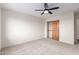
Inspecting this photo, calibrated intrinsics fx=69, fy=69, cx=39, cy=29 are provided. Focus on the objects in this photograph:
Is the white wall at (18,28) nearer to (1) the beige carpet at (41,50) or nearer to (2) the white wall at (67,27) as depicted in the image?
(1) the beige carpet at (41,50)

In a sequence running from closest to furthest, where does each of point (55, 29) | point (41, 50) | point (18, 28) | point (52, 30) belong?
1. point (41, 50)
2. point (18, 28)
3. point (55, 29)
4. point (52, 30)

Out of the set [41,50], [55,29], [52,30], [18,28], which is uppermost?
[18,28]

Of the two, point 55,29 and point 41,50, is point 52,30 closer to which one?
point 55,29

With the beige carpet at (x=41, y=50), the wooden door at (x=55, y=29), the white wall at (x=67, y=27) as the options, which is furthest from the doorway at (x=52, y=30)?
the beige carpet at (x=41, y=50)

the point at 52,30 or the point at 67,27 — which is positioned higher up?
the point at 67,27

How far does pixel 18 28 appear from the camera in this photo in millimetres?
4754

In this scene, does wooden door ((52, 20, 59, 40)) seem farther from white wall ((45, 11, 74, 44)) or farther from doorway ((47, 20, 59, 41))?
white wall ((45, 11, 74, 44))

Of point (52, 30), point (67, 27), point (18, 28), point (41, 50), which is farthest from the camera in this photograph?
point (52, 30)

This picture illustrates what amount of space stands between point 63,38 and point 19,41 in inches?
130

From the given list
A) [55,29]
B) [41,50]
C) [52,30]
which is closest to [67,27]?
[55,29]

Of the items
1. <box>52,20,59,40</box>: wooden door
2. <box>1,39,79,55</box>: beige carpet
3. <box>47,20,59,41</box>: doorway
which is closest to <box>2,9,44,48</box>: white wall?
<box>1,39,79,55</box>: beige carpet

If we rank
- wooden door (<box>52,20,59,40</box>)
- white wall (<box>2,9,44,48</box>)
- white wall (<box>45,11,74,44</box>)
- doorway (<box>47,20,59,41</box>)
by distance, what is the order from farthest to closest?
doorway (<box>47,20,59,41</box>) < wooden door (<box>52,20,59,40</box>) < white wall (<box>45,11,74,44</box>) < white wall (<box>2,9,44,48</box>)

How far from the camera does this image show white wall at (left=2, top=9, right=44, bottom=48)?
4005 millimetres

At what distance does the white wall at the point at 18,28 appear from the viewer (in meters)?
4.01
